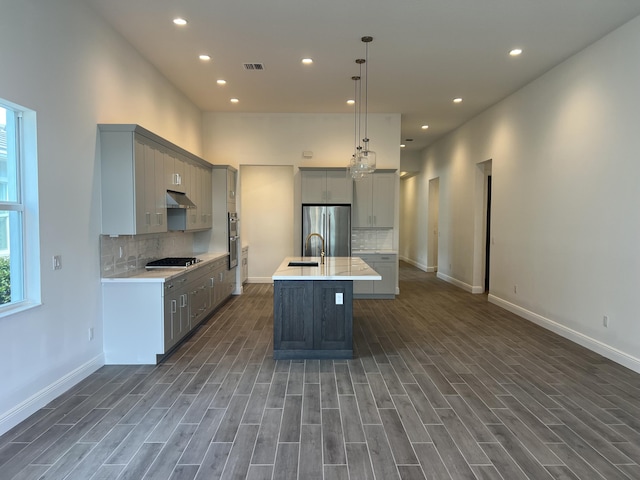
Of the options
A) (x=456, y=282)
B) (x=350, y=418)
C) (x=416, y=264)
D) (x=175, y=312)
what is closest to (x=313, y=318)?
(x=350, y=418)

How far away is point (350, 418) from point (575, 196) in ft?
13.1

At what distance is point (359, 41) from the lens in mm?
4328

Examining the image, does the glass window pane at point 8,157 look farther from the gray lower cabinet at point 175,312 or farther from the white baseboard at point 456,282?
the white baseboard at point 456,282

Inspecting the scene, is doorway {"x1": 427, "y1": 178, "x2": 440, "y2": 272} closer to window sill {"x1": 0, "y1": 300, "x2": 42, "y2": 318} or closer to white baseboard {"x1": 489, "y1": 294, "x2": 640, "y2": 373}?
white baseboard {"x1": 489, "y1": 294, "x2": 640, "y2": 373}

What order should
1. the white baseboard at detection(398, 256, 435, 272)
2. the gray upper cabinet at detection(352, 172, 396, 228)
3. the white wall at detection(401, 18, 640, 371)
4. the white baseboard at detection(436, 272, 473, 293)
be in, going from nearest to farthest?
the white wall at detection(401, 18, 640, 371)
the gray upper cabinet at detection(352, 172, 396, 228)
the white baseboard at detection(436, 272, 473, 293)
the white baseboard at detection(398, 256, 435, 272)

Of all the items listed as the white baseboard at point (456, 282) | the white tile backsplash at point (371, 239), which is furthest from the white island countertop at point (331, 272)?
the white baseboard at point (456, 282)

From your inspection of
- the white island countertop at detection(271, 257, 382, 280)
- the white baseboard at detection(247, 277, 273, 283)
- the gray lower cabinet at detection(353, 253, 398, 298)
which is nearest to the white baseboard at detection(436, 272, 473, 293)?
the gray lower cabinet at detection(353, 253, 398, 298)

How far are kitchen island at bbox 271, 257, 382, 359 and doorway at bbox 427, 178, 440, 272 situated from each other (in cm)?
731

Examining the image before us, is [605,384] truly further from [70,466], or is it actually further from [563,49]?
[70,466]

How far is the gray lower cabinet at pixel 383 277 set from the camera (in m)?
7.11

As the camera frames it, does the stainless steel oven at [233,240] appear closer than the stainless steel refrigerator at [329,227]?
Yes

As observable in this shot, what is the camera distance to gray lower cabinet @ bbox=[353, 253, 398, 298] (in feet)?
23.3

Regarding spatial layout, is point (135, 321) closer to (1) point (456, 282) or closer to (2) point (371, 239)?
(2) point (371, 239)

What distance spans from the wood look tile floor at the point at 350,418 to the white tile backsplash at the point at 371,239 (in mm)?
3223
